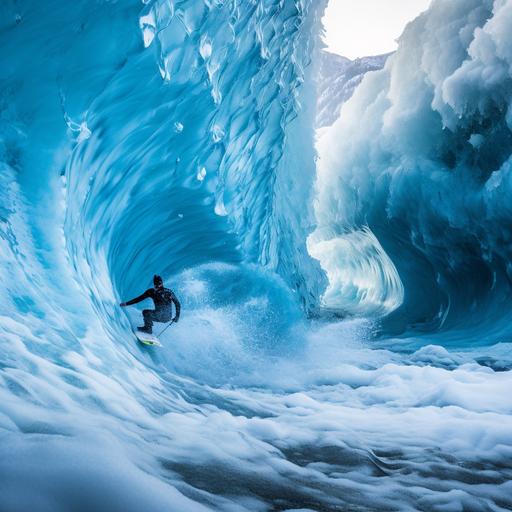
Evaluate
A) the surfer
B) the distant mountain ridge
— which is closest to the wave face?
the surfer

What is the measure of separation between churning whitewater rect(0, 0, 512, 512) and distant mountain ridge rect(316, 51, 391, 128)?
9636 millimetres

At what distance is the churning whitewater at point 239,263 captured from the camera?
2.16m

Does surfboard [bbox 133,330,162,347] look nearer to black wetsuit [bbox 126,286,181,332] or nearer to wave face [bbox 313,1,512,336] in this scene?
black wetsuit [bbox 126,286,181,332]

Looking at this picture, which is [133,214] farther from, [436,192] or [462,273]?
[462,273]

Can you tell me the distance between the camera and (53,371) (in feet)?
8.11

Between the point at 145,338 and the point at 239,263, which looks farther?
the point at 239,263

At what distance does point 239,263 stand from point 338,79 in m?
17.4

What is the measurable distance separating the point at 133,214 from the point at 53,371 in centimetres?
450

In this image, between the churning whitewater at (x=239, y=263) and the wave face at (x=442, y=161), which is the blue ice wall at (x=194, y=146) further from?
the wave face at (x=442, y=161)

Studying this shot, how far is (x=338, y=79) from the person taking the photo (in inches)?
912

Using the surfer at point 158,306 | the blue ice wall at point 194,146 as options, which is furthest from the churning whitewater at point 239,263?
the surfer at point 158,306

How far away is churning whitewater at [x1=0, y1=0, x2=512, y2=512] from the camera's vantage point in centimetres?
216

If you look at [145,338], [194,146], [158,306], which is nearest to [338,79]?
[194,146]

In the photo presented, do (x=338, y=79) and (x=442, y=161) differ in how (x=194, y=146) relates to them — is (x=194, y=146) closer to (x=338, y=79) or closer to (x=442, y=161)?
(x=442, y=161)
